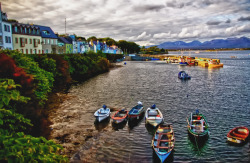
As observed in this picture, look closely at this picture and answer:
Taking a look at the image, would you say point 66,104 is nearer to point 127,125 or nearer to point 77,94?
point 77,94

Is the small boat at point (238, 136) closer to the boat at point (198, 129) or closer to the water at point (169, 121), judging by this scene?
the water at point (169, 121)

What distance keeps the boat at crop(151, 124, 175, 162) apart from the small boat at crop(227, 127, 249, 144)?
25.9 feet

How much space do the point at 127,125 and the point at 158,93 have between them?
2359 cm

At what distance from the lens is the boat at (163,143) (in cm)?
2177

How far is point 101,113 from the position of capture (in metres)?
33.4

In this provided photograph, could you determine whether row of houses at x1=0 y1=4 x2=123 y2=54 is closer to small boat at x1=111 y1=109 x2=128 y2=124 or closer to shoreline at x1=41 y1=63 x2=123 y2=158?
shoreline at x1=41 y1=63 x2=123 y2=158

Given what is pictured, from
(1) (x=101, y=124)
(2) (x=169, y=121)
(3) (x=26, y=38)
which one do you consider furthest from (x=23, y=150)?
(3) (x=26, y=38)

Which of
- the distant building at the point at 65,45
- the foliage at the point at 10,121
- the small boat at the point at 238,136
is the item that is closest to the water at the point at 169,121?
the small boat at the point at 238,136

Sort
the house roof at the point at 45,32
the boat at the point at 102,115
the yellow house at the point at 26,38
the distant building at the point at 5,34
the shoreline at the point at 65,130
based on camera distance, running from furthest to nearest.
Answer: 1. the house roof at the point at 45,32
2. the yellow house at the point at 26,38
3. the distant building at the point at 5,34
4. the boat at the point at 102,115
5. the shoreline at the point at 65,130

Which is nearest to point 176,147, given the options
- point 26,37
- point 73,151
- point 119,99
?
point 73,151

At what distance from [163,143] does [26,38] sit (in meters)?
65.5

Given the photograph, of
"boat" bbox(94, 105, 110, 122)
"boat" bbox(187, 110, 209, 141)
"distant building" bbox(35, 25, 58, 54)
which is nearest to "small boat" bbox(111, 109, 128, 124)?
"boat" bbox(94, 105, 110, 122)

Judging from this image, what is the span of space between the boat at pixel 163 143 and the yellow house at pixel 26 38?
5498 centimetres

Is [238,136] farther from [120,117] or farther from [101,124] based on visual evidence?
[101,124]
